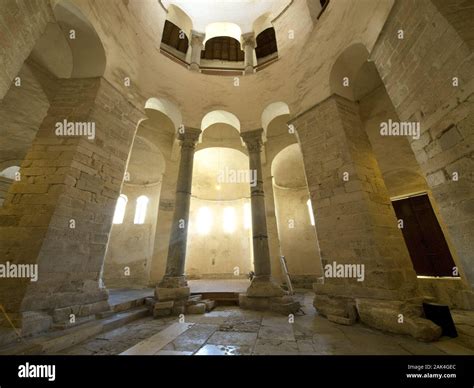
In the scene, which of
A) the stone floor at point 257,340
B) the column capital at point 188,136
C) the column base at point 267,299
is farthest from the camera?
the column capital at point 188,136

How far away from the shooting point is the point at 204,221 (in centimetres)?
1377

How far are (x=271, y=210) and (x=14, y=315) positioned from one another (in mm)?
8251

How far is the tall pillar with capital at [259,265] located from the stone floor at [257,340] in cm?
90

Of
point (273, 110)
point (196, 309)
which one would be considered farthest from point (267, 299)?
point (273, 110)

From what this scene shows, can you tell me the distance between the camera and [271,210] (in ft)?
31.1

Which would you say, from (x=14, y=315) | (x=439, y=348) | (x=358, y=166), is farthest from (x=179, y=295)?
(x=358, y=166)

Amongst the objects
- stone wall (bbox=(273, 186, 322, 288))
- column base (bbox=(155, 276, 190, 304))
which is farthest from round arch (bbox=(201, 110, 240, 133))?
column base (bbox=(155, 276, 190, 304))

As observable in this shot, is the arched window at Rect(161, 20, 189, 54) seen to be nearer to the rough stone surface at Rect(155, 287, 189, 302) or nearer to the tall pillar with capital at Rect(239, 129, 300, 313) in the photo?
the tall pillar with capital at Rect(239, 129, 300, 313)

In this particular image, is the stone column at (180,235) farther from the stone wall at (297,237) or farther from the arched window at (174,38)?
the arched window at (174,38)

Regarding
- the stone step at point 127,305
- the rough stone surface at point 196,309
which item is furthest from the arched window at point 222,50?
the rough stone surface at point 196,309

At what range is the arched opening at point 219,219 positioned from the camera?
12666mm

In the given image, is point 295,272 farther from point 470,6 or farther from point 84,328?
point 470,6

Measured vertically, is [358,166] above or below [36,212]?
above

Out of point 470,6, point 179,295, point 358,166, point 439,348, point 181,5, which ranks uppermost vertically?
point 181,5
